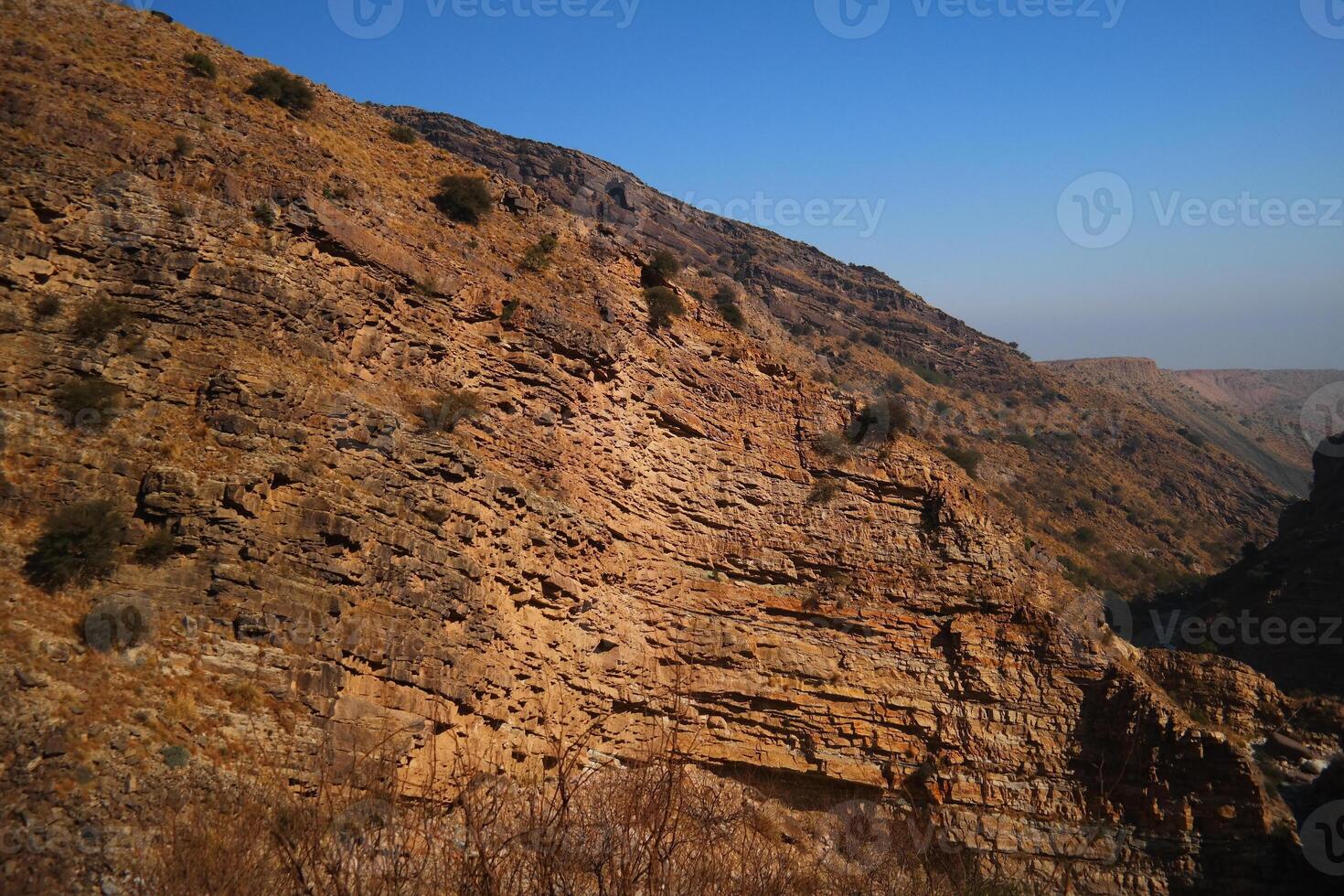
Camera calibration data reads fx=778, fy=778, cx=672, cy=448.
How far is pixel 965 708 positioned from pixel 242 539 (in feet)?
50.8

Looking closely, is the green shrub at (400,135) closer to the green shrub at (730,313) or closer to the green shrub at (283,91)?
the green shrub at (283,91)

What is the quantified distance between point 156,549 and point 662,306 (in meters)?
12.3

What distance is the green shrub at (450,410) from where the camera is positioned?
1370cm

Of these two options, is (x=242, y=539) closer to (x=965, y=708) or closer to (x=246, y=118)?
(x=246, y=118)

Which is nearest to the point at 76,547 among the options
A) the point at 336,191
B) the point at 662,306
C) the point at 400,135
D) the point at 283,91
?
the point at 336,191

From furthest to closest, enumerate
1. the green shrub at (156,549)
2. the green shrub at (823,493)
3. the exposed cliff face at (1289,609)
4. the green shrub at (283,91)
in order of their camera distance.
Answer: the exposed cliff face at (1289,609), the green shrub at (823,493), the green shrub at (283,91), the green shrub at (156,549)

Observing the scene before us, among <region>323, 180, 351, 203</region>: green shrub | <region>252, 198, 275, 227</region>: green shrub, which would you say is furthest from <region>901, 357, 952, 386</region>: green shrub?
<region>252, 198, 275, 227</region>: green shrub

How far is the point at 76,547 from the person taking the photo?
366 inches

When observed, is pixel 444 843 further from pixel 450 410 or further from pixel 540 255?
pixel 540 255

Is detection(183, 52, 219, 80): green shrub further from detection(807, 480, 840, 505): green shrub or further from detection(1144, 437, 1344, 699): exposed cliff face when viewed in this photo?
detection(1144, 437, 1344, 699): exposed cliff face

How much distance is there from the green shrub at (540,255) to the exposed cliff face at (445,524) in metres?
0.22

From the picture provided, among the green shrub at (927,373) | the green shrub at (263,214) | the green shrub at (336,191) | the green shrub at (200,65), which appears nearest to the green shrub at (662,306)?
the green shrub at (336,191)

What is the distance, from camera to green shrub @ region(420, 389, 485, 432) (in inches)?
539

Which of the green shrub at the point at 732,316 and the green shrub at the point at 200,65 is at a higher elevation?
the green shrub at the point at 200,65
